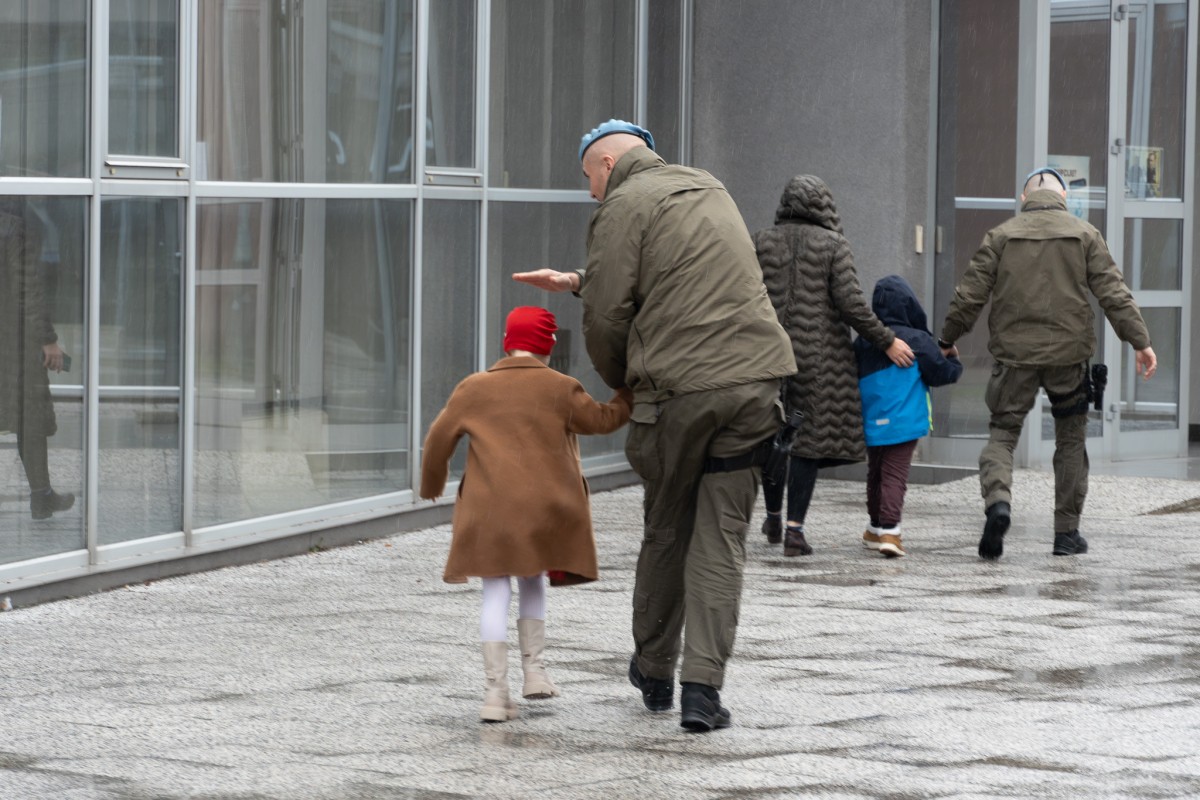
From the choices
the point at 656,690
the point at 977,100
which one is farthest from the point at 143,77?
the point at 977,100

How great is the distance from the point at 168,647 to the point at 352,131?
387 centimetres

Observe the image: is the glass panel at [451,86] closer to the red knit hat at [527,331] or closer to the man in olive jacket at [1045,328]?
the man in olive jacket at [1045,328]

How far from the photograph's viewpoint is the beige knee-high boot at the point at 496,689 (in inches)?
233

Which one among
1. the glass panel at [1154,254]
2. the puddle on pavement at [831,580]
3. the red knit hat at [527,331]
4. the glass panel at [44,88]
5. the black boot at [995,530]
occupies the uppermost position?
the glass panel at [44,88]

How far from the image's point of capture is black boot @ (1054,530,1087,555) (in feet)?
32.4

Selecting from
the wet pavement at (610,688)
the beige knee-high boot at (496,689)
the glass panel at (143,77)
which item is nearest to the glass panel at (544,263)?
the wet pavement at (610,688)

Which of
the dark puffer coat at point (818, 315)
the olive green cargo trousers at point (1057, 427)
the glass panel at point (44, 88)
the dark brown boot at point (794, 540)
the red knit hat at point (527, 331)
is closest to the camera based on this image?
the red knit hat at point (527, 331)

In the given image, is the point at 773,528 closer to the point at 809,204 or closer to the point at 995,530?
the point at 995,530

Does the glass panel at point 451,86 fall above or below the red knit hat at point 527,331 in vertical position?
above

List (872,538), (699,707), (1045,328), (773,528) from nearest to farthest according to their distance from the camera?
(699,707) < (1045,328) < (872,538) < (773,528)

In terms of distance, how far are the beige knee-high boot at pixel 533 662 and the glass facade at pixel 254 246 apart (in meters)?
2.71

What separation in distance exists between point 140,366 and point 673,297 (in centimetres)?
365

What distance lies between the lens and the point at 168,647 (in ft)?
23.8

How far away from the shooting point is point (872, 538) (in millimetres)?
10023
